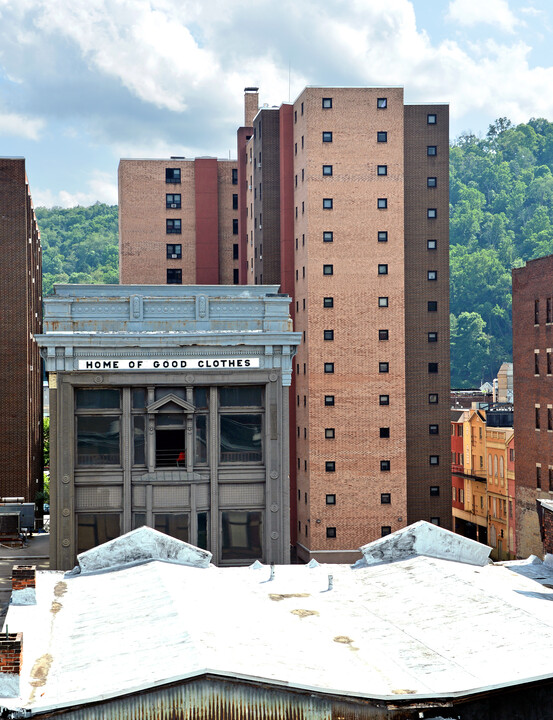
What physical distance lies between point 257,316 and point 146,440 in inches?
297

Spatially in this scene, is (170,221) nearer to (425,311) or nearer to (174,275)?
(174,275)

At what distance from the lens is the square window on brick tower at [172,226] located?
9912cm

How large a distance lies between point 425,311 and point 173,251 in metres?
29.8

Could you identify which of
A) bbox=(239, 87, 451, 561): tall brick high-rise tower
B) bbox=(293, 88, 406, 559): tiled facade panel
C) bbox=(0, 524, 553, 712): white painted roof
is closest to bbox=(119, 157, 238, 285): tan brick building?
bbox=(239, 87, 451, 561): tall brick high-rise tower

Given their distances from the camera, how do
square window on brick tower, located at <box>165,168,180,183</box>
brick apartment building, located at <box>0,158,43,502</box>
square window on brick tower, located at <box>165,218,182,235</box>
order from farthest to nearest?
square window on brick tower, located at <box>165,168,180,183</box> → square window on brick tower, located at <box>165,218,182,235</box> → brick apartment building, located at <box>0,158,43,502</box>

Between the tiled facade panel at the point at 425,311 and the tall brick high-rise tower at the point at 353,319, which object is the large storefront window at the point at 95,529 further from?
the tiled facade panel at the point at 425,311

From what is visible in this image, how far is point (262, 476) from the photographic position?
145ft

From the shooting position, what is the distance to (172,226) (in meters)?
99.4

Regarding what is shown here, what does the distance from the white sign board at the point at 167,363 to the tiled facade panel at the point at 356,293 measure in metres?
34.4

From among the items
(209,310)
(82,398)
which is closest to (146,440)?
(82,398)

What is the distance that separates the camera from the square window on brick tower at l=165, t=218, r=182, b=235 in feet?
325

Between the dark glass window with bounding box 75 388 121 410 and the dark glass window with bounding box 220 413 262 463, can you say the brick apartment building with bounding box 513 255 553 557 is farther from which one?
the dark glass window with bounding box 75 388 121 410

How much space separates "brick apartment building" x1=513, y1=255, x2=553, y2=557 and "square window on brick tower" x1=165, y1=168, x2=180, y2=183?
34967mm

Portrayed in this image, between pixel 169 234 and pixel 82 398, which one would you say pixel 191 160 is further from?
pixel 82 398
